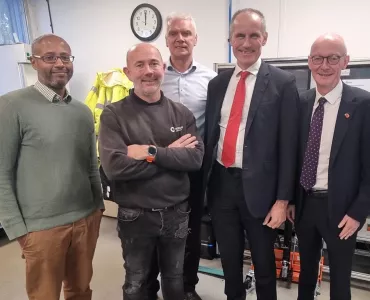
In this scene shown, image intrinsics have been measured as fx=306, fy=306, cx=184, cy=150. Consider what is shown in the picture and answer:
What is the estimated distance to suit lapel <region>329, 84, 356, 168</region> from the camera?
1457 millimetres

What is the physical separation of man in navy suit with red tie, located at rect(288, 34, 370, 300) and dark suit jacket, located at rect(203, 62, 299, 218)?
0.10 meters

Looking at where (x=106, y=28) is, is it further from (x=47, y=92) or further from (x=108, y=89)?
(x=47, y=92)

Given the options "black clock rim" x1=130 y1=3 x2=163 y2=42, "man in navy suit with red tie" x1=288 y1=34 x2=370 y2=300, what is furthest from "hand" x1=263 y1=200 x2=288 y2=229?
"black clock rim" x1=130 y1=3 x2=163 y2=42

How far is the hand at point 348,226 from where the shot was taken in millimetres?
1472

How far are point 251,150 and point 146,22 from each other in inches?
100

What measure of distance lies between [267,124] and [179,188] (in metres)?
0.55

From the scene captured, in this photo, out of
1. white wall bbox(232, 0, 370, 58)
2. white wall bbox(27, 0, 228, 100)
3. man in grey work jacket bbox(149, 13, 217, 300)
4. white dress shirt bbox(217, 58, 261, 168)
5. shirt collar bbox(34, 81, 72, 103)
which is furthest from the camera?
white wall bbox(27, 0, 228, 100)

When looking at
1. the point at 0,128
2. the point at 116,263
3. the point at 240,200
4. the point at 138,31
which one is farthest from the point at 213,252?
the point at 138,31

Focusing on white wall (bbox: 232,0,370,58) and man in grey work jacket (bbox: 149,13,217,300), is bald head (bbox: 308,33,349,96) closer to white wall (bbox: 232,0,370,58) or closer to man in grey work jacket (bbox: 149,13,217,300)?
man in grey work jacket (bbox: 149,13,217,300)

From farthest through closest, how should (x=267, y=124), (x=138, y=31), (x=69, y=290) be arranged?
1. (x=138, y=31)
2. (x=69, y=290)
3. (x=267, y=124)

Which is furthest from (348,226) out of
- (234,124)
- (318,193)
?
(234,124)

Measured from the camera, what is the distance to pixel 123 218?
58.9 inches

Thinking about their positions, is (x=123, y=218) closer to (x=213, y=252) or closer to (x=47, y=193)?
(x=47, y=193)

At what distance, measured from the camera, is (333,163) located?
1479 millimetres
